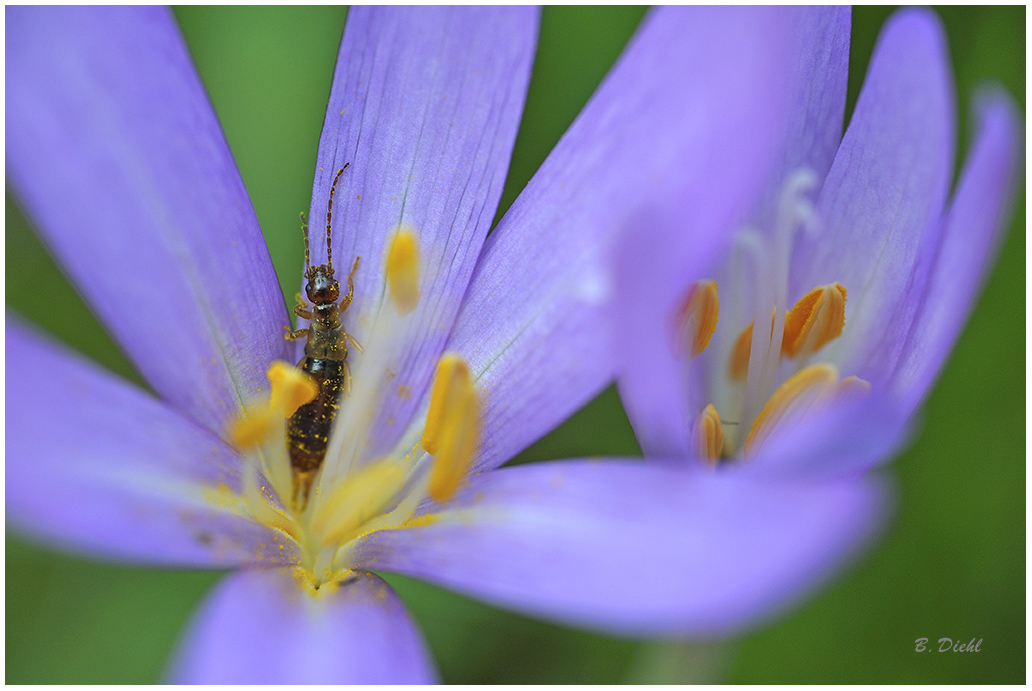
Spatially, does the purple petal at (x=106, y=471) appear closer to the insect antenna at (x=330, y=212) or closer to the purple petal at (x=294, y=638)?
the purple petal at (x=294, y=638)

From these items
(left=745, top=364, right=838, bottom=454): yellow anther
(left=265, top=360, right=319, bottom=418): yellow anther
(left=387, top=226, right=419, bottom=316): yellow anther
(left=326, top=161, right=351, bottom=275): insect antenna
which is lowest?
(left=745, top=364, right=838, bottom=454): yellow anther

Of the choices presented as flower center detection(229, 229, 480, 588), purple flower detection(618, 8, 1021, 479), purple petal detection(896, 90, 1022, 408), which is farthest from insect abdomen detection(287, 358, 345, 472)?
purple petal detection(896, 90, 1022, 408)

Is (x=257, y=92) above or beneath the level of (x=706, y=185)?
above

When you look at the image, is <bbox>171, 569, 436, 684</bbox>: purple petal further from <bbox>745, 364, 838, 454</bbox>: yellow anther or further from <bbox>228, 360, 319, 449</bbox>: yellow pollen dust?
<bbox>745, 364, 838, 454</bbox>: yellow anther

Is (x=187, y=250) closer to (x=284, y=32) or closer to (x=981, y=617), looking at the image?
(x=284, y=32)

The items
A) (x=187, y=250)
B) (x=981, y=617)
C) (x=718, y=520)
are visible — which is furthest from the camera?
(x=981, y=617)

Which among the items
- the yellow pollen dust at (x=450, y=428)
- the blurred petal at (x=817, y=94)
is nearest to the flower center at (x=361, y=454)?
the yellow pollen dust at (x=450, y=428)

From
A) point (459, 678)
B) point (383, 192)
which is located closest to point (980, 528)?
point (459, 678)
